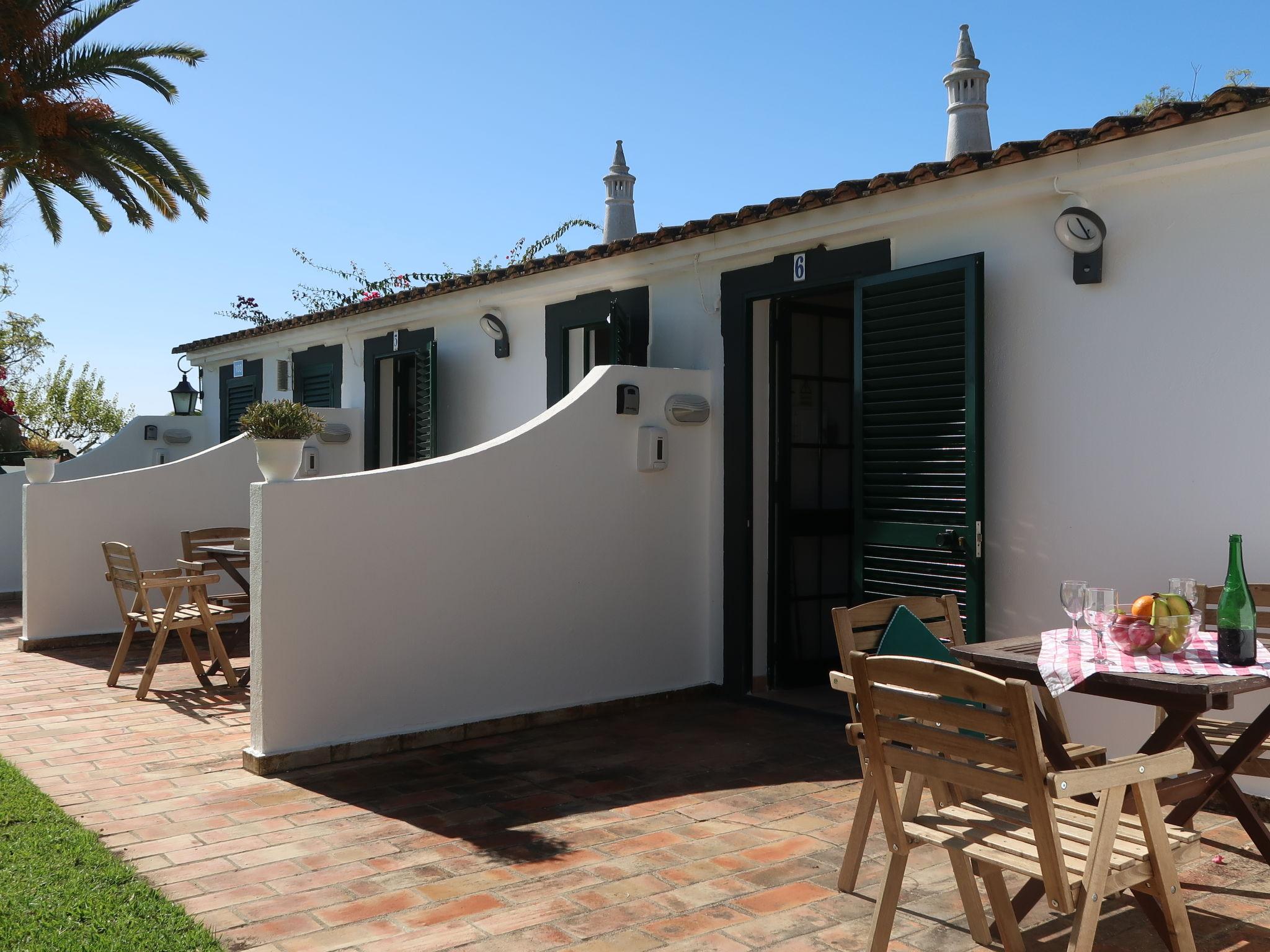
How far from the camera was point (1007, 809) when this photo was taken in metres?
2.94

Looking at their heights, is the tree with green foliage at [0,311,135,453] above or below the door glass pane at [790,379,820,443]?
above

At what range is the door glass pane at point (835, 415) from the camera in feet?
23.3

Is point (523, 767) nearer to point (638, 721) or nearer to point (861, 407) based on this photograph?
point (638, 721)

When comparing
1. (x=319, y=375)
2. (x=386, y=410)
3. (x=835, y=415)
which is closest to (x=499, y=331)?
(x=386, y=410)

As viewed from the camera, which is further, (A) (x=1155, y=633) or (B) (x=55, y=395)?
(B) (x=55, y=395)

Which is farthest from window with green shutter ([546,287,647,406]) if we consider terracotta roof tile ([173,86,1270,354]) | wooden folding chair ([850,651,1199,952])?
wooden folding chair ([850,651,1199,952])

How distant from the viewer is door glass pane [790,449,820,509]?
6926mm

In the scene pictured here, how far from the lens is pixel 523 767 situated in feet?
17.1

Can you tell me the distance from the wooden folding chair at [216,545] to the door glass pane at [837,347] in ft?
13.6

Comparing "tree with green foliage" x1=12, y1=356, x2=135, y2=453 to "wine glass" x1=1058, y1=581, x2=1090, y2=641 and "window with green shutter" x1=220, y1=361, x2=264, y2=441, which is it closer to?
"window with green shutter" x1=220, y1=361, x2=264, y2=441

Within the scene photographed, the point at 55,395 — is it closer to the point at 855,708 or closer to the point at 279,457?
the point at 279,457

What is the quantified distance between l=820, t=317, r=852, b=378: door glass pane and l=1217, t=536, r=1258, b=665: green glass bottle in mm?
4039

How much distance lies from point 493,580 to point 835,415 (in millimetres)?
2633

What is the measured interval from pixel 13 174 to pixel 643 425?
855 cm
